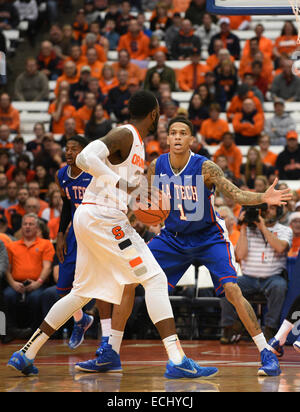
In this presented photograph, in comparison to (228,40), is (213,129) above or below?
below

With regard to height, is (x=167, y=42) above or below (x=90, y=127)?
above

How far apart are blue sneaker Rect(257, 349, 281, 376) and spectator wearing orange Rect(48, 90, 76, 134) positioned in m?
9.89

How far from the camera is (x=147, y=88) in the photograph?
51.1 ft

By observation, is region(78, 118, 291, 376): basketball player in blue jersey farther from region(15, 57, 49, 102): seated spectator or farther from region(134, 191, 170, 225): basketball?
region(15, 57, 49, 102): seated spectator

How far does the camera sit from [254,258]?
10367 mm

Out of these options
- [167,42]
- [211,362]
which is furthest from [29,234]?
[167,42]

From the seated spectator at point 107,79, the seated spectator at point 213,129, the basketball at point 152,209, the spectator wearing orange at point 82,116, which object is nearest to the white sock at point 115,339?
the basketball at point 152,209

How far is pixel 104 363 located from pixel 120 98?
31.1 ft

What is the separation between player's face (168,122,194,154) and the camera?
7.01 m

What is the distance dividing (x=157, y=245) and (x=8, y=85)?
11.8m

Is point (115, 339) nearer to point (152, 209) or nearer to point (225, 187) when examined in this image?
point (152, 209)

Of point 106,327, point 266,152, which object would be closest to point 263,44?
point 266,152

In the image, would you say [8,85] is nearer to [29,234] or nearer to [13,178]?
[13,178]

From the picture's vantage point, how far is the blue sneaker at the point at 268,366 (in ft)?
A: 20.6
